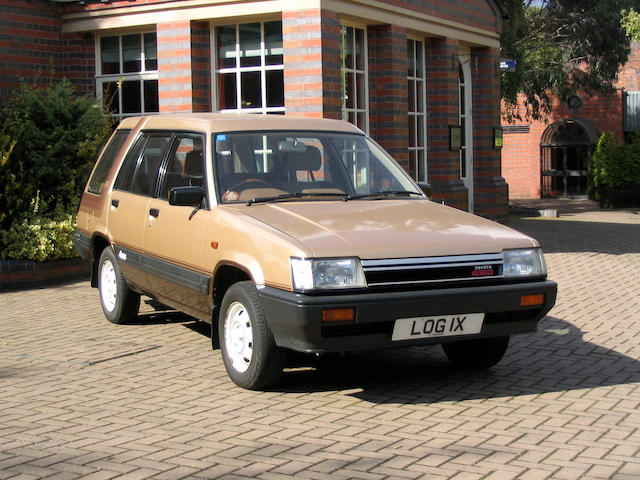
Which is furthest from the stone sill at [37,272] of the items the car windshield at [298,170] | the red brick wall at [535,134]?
the red brick wall at [535,134]

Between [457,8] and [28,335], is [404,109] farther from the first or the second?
[28,335]

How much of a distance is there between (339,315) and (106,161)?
14.2ft

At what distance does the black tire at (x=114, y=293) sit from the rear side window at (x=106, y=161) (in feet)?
2.21

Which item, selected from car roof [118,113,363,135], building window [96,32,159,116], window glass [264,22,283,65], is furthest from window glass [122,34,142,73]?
car roof [118,113,363,135]

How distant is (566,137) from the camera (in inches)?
1409

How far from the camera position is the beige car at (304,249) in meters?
6.21

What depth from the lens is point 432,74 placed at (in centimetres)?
1755

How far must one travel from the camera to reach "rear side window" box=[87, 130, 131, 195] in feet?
31.1

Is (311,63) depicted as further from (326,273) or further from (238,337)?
(326,273)

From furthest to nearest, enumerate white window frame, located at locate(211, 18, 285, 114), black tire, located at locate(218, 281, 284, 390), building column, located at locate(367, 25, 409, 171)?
building column, located at locate(367, 25, 409, 171)
white window frame, located at locate(211, 18, 285, 114)
black tire, located at locate(218, 281, 284, 390)

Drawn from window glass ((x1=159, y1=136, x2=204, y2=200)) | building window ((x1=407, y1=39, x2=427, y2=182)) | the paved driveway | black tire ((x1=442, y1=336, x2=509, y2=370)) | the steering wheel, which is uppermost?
building window ((x1=407, y1=39, x2=427, y2=182))

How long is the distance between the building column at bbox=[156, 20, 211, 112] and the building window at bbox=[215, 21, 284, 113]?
20 centimetres

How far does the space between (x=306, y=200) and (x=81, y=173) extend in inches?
264

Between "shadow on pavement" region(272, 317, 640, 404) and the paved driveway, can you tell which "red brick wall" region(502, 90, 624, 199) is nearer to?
the paved driveway
